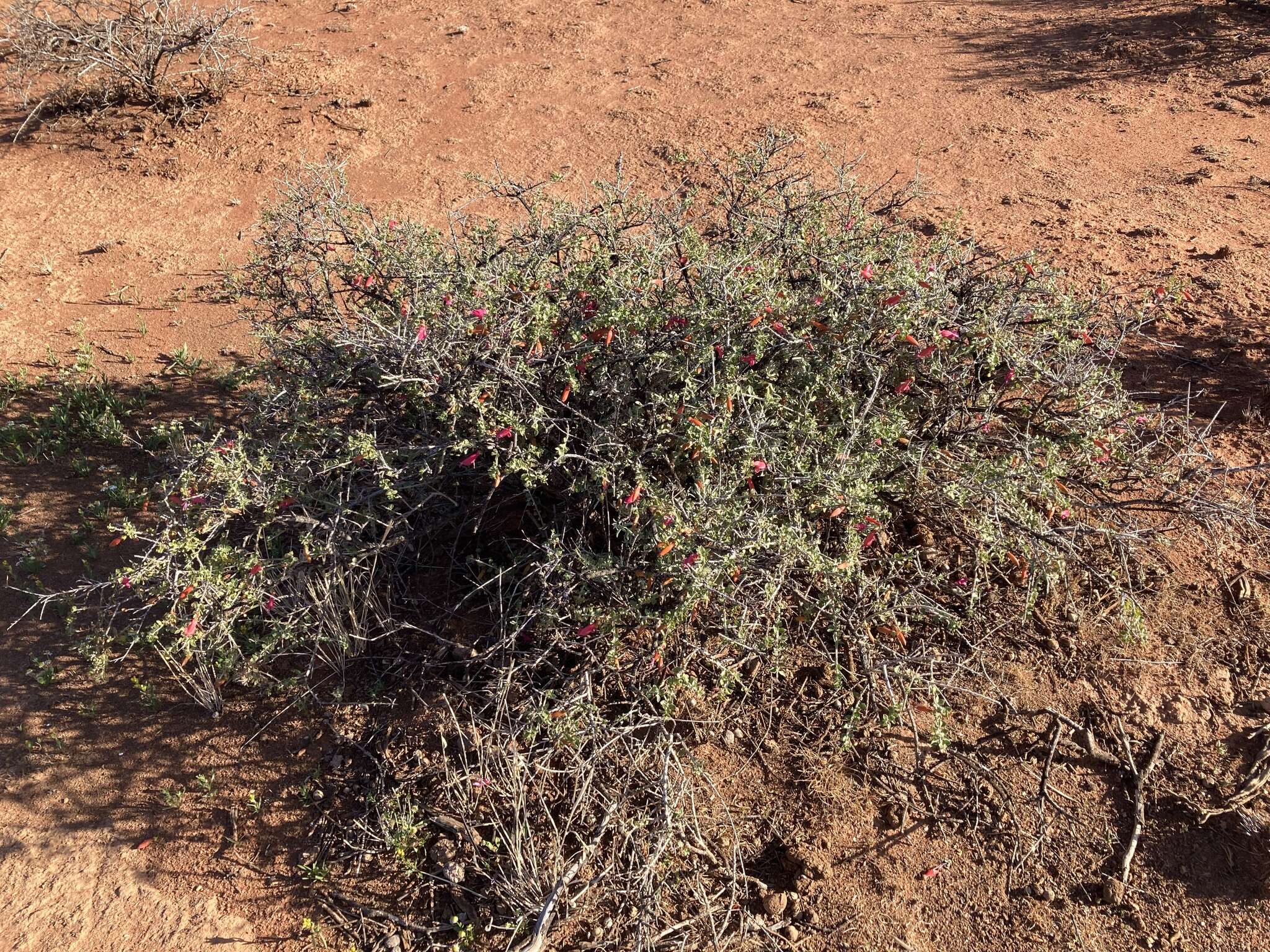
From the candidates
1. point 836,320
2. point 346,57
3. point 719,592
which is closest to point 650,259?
point 836,320

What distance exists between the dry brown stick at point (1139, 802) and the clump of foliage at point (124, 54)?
6.76m

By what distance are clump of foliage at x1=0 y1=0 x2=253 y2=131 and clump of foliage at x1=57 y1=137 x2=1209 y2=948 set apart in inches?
161

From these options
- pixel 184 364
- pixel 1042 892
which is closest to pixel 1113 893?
pixel 1042 892

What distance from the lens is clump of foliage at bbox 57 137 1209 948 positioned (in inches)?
99.6

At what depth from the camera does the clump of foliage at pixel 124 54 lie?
19.3 ft

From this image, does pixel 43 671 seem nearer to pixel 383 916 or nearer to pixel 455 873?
pixel 383 916

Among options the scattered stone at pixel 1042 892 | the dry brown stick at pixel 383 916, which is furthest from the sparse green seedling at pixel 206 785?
the scattered stone at pixel 1042 892

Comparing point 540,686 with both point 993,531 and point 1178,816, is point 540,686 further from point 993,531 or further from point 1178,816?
point 1178,816

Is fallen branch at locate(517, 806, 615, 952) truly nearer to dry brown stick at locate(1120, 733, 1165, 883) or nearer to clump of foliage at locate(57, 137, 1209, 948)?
clump of foliage at locate(57, 137, 1209, 948)

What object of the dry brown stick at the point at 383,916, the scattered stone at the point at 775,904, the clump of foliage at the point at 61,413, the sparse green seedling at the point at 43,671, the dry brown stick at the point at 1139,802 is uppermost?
the clump of foliage at the point at 61,413

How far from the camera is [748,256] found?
3104 millimetres

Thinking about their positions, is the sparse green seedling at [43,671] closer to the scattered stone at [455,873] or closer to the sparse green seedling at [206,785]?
the sparse green seedling at [206,785]

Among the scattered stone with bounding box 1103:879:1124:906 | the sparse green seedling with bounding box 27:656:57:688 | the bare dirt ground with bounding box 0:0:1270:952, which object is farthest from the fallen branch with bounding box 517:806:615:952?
the sparse green seedling with bounding box 27:656:57:688

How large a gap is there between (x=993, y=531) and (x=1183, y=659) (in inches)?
32.7
